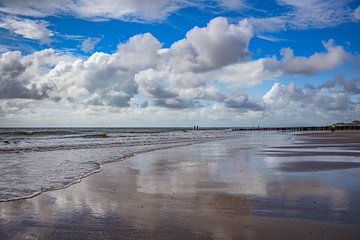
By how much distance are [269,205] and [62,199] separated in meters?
5.83

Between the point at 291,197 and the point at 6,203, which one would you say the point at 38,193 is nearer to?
the point at 6,203

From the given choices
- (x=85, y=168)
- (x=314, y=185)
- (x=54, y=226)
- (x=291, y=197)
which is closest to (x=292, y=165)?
(x=314, y=185)

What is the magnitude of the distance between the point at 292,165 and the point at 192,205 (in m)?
10.1

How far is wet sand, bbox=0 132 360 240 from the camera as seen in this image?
270 inches

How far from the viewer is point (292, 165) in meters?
17.6

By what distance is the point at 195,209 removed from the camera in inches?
340

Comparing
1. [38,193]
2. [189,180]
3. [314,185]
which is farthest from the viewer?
[189,180]

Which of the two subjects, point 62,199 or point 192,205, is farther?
point 62,199

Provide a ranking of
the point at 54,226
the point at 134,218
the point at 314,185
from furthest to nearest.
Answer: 1. the point at 314,185
2. the point at 134,218
3. the point at 54,226

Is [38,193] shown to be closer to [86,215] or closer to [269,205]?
[86,215]

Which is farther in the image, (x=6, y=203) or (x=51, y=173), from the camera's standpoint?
(x=51, y=173)

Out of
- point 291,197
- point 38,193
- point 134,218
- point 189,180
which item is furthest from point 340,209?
point 38,193

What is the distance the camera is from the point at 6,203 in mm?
9492

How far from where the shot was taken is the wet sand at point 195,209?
686 cm
